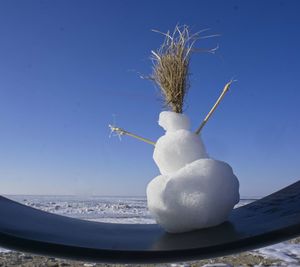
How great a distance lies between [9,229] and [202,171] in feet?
2.13

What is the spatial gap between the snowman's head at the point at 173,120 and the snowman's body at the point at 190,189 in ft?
0.21

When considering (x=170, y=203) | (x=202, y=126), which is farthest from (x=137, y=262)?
(x=202, y=126)

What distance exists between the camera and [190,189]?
3.85 feet

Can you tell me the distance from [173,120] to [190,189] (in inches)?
11.6

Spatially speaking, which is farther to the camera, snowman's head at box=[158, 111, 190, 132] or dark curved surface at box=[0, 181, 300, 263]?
snowman's head at box=[158, 111, 190, 132]

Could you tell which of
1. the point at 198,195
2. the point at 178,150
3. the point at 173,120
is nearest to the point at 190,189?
the point at 198,195

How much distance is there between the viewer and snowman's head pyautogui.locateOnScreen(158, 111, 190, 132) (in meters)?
1.33

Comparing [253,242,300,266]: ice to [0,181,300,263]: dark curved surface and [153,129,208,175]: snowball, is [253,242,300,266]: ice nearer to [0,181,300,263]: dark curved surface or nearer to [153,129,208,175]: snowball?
[0,181,300,263]: dark curved surface

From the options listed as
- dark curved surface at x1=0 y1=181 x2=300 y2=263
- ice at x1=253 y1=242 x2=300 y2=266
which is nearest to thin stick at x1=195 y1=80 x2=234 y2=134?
dark curved surface at x1=0 y1=181 x2=300 y2=263

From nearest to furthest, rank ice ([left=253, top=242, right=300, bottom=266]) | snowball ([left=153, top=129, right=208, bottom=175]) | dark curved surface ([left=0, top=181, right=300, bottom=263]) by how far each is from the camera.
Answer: dark curved surface ([left=0, top=181, right=300, bottom=263]) < snowball ([left=153, top=129, right=208, bottom=175]) < ice ([left=253, top=242, right=300, bottom=266])

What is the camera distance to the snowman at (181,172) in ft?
3.83

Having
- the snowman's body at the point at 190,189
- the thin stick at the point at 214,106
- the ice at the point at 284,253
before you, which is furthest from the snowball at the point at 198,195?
the ice at the point at 284,253

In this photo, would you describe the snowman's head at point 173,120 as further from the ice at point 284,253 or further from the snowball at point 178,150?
the ice at point 284,253

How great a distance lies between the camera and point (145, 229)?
56.1 inches
